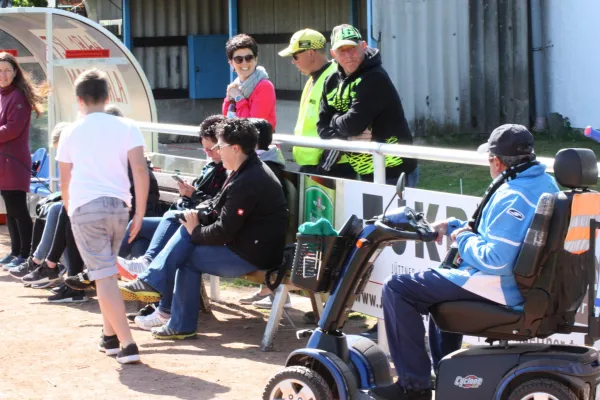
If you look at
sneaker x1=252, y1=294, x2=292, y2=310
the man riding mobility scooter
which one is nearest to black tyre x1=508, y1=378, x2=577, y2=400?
the man riding mobility scooter

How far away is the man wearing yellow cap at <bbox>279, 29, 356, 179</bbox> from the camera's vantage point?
678 centimetres

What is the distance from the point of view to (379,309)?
616cm

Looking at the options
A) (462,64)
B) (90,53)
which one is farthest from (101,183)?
(462,64)

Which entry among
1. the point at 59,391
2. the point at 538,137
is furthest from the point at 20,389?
the point at 538,137

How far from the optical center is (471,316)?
4.39m

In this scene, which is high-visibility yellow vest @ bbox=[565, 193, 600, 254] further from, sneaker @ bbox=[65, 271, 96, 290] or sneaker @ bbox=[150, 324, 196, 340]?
sneaker @ bbox=[65, 271, 96, 290]

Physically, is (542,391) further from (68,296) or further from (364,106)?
(68,296)

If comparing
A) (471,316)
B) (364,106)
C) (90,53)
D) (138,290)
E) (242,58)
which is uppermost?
(90,53)

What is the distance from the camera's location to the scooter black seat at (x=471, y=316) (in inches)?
170

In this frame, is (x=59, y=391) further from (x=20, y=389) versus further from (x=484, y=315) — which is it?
(x=484, y=315)

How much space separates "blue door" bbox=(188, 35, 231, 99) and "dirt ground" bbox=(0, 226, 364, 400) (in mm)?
11979

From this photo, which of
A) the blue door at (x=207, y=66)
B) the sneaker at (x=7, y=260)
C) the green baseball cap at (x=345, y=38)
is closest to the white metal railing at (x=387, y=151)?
the green baseball cap at (x=345, y=38)

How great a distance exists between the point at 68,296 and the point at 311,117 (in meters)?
2.42

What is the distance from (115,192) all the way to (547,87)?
33.6ft
